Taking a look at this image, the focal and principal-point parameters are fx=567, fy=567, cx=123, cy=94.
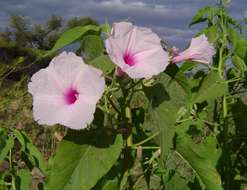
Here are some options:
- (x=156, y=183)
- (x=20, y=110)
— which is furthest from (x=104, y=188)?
(x=20, y=110)

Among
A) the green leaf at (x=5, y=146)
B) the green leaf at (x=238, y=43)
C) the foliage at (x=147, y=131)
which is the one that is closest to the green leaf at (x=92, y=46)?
the foliage at (x=147, y=131)

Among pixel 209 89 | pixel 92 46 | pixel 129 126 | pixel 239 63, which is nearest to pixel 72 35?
pixel 92 46

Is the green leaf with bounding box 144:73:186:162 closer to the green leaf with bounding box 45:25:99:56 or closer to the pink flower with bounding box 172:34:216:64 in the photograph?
the pink flower with bounding box 172:34:216:64

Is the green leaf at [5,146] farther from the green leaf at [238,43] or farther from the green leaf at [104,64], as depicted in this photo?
the green leaf at [238,43]

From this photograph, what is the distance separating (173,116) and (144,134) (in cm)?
18

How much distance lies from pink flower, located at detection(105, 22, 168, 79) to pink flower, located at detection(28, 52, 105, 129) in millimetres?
45

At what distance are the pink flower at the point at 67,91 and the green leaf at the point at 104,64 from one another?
18 millimetres

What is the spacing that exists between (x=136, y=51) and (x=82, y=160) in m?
0.21

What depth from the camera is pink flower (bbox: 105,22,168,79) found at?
92cm

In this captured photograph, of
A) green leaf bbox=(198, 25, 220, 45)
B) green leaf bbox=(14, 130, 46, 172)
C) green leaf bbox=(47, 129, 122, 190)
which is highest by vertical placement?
green leaf bbox=(198, 25, 220, 45)

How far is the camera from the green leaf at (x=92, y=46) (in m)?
1.01

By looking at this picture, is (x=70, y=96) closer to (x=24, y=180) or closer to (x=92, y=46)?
(x=92, y=46)

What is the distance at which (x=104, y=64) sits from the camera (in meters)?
0.95

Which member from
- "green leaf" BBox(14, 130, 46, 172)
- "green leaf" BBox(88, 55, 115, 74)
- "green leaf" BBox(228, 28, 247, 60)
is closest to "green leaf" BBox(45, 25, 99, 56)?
"green leaf" BBox(88, 55, 115, 74)
